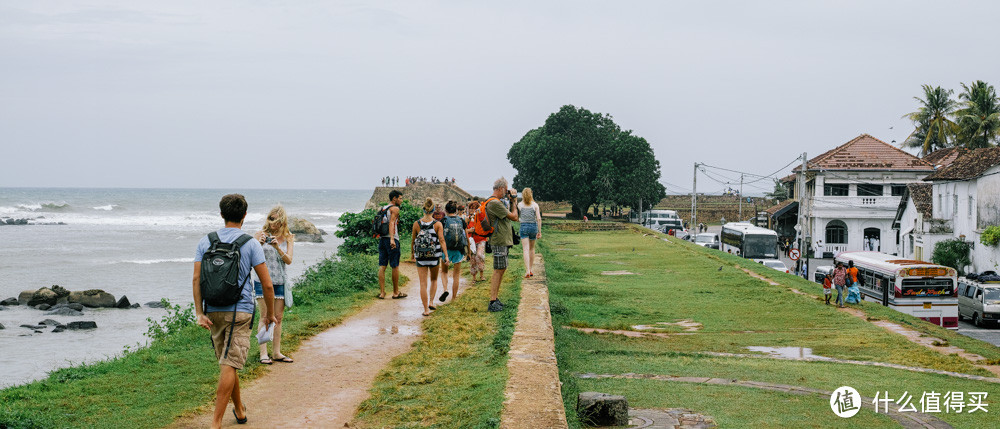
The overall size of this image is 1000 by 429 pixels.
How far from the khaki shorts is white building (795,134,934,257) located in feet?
147

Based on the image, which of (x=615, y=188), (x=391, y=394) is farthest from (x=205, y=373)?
(x=615, y=188)

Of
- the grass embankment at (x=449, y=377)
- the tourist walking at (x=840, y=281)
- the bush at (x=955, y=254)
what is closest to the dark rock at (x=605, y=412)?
the grass embankment at (x=449, y=377)

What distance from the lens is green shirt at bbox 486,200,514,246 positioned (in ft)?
33.2

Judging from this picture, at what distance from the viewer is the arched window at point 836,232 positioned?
47.2 m

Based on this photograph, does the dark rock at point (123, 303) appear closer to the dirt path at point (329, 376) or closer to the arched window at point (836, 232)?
the dirt path at point (329, 376)

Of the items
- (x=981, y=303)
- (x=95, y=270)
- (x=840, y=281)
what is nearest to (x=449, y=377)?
(x=840, y=281)

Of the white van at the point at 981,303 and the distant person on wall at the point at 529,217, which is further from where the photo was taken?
the white van at the point at 981,303

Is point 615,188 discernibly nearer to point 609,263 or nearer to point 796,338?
point 609,263

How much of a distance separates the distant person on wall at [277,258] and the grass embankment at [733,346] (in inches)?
105

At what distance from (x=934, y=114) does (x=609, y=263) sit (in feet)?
131

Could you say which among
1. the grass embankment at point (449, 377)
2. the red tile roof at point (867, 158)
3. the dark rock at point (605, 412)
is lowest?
the dark rock at point (605, 412)

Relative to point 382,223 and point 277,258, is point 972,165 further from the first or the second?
point 277,258

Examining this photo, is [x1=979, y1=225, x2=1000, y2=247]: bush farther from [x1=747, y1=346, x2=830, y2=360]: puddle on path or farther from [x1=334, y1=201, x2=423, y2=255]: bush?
[x1=747, y1=346, x2=830, y2=360]: puddle on path

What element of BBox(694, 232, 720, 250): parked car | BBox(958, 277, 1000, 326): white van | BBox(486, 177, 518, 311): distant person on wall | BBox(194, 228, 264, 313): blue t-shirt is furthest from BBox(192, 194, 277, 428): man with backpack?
BBox(694, 232, 720, 250): parked car
